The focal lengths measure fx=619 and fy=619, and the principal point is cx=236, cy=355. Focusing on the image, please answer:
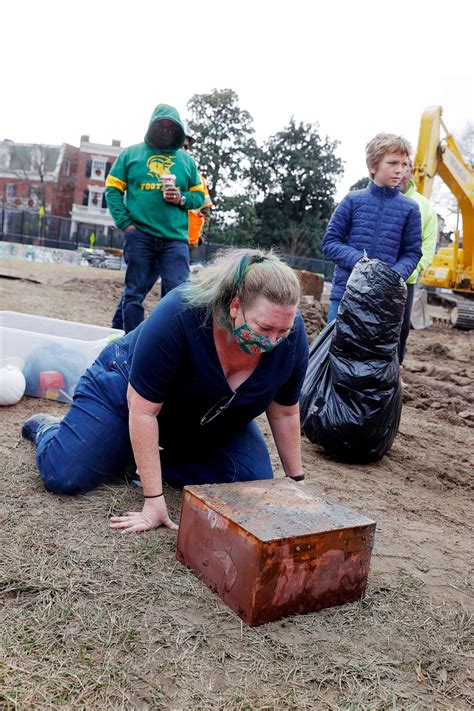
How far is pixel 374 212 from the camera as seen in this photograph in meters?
3.81

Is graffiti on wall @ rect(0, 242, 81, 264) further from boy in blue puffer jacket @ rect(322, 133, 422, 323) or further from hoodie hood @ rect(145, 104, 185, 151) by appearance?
boy in blue puffer jacket @ rect(322, 133, 422, 323)

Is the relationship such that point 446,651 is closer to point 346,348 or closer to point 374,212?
point 346,348

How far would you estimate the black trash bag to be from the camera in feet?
10.9

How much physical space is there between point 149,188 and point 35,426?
209 centimetres

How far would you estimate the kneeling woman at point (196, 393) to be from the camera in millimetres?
2014

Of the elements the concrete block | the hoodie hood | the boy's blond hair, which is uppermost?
the hoodie hood

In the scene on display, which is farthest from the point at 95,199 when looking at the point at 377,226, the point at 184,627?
the point at 184,627

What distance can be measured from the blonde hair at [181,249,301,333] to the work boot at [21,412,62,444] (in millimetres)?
1140

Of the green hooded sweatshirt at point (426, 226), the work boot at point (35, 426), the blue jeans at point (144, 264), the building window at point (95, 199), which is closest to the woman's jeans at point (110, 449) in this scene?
the work boot at point (35, 426)

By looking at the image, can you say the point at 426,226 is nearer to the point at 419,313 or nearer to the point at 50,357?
the point at 50,357

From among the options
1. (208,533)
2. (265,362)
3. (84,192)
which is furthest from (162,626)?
(84,192)

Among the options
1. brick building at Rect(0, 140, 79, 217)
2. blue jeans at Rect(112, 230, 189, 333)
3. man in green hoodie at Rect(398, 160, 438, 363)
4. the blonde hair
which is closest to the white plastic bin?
blue jeans at Rect(112, 230, 189, 333)

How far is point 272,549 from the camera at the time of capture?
1.70 metres

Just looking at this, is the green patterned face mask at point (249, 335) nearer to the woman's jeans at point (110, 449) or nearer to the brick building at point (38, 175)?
the woman's jeans at point (110, 449)
